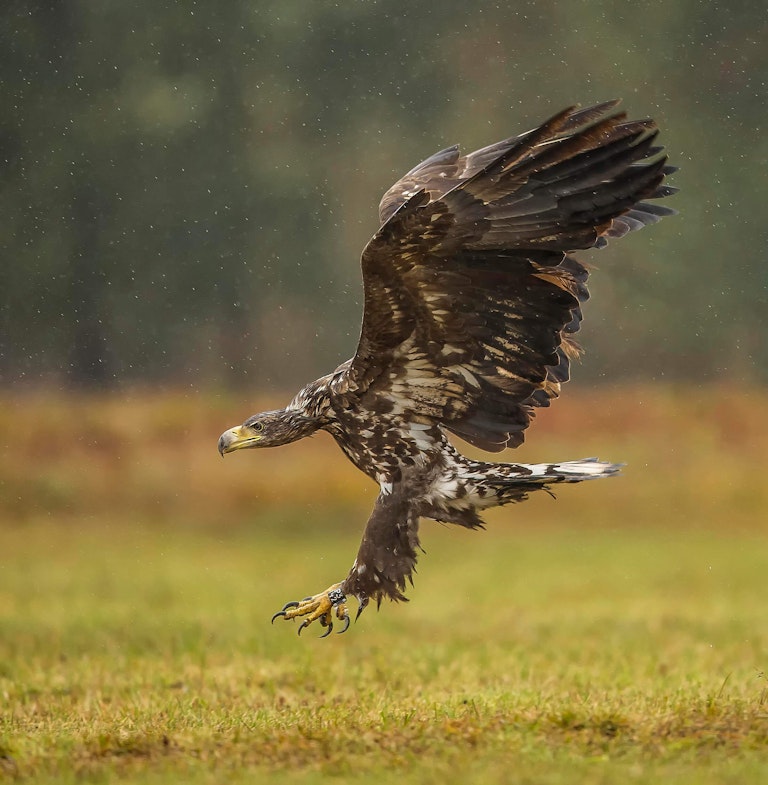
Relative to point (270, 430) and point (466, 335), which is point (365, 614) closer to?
point (270, 430)

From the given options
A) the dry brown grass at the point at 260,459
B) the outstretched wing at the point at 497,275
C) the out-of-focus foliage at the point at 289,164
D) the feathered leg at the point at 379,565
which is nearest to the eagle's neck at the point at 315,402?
the outstretched wing at the point at 497,275

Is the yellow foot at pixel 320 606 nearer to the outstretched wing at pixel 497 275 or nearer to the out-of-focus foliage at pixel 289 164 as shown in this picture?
the outstretched wing at pixel 497 275

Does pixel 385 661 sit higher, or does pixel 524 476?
pixel 524 476

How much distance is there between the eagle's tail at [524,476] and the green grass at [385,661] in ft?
3.29

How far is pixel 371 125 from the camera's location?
27234 millimetres

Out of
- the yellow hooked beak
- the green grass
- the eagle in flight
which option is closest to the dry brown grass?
the green grass

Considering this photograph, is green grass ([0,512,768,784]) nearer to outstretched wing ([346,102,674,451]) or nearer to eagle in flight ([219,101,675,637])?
eagle in flight ([219,101,675,637])

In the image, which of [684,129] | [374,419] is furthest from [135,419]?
[374,419]

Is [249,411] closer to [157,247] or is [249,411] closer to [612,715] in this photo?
[157,247]

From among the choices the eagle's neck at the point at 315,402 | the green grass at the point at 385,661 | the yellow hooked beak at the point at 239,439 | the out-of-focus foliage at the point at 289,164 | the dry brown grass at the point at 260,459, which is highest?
the out-of-focus foliage at the point at 289,164

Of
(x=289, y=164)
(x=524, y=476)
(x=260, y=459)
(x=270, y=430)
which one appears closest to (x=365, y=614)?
(x=270, y=430)

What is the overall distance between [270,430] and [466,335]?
3.66ft

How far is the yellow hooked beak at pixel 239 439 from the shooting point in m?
6.98

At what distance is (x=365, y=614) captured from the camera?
41.5 ft
